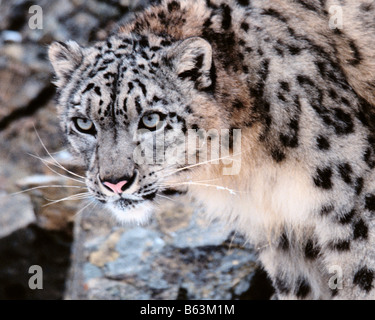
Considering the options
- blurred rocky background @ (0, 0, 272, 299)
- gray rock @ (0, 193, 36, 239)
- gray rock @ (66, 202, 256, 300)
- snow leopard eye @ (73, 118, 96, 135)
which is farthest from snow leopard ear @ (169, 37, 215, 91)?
gray rock @ (0, 193, 36, 239)

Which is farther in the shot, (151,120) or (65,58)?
(65,58)

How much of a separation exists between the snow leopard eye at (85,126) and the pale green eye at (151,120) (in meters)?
0.31

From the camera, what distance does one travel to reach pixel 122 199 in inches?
122

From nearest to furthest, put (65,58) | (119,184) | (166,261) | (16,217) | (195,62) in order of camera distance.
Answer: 1. (119,184)
2. (195,62)
3. (65,58)
4. (166,261)
5. (16,217)

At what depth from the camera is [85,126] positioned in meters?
3.14

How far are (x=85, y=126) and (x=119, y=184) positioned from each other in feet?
1.35

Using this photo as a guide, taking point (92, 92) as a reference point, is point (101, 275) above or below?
below

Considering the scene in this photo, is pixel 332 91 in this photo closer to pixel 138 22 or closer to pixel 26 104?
pixel 138 22

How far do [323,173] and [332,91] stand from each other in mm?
435

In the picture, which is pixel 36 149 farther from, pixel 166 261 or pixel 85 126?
pixel 85 126

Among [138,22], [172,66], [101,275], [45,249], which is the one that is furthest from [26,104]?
[172,66]

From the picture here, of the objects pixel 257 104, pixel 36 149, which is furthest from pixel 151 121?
pixel 36 149

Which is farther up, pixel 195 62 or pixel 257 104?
pixel 195 62

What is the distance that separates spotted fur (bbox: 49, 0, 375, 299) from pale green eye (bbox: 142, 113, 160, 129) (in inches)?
1.4
